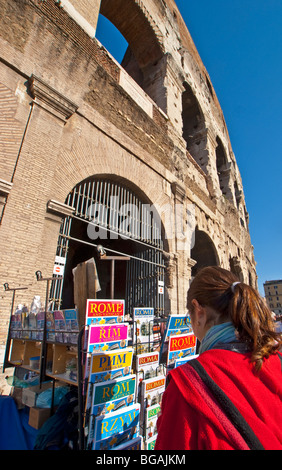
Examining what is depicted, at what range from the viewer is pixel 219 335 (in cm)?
100

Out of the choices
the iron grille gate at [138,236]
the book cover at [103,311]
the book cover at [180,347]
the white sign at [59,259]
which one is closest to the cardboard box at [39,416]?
the book cover at [103,311]

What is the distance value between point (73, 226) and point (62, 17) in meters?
5.95

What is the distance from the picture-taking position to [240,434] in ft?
2.28

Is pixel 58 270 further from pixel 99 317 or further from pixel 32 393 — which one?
pixel 99 317

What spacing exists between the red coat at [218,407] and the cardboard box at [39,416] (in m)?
2.01

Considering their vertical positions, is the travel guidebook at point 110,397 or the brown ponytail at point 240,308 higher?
the brown ponytail at point 240,308

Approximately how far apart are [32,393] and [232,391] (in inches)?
98.5

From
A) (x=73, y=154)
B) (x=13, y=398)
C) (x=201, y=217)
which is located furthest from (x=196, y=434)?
(x=201, y=217)

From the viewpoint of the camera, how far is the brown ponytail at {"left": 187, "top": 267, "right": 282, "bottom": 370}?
92 centimetres

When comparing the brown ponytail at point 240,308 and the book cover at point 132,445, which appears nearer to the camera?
the brown ponytail at point 240,308

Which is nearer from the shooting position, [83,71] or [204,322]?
[204,322]

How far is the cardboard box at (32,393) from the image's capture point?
250 centimetres

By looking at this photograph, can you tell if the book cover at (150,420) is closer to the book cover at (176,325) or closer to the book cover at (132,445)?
the book cover at (132,445)
